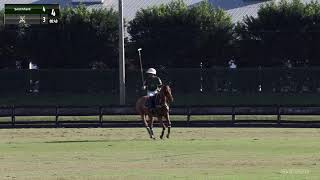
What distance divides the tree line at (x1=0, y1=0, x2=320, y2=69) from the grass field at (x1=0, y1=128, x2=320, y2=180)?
3199cm

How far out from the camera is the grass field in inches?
635

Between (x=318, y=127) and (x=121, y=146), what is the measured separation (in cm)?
1413

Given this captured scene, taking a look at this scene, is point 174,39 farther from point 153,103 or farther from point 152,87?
point 153,103

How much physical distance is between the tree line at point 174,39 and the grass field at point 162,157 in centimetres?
3199

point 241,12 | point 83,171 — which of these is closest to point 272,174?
point 83,171

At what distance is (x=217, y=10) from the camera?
64.9 meters

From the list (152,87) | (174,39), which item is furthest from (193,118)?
(174,39)

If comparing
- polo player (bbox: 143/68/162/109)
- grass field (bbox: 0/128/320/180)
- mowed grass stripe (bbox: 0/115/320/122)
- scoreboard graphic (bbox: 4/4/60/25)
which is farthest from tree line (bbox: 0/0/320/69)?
polo player (bbox: 143/68/162/109)

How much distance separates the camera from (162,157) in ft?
65.7

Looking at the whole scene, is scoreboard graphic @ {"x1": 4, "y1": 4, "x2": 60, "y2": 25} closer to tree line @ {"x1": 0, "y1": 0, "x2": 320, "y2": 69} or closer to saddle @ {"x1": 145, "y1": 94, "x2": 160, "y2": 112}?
tree line @ {"x1": 0, "y1": 0, "x2": 320, "y2": 69}

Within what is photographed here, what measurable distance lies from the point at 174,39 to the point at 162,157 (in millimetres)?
42789

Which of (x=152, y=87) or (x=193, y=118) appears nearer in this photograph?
(x=152, y=87)

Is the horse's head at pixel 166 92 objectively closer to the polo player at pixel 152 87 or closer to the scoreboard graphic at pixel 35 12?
the polo player at pixel 152 87

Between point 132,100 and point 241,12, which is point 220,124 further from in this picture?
point 241,12
